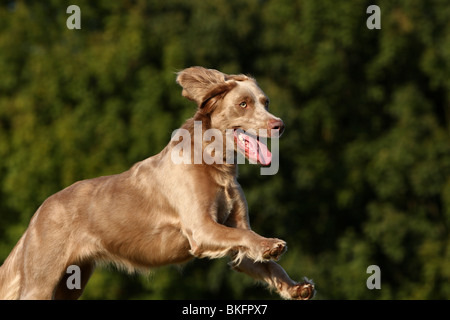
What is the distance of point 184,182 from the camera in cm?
815

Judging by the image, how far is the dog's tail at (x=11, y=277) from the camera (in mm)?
8414

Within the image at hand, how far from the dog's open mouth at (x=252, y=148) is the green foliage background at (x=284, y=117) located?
1791cm

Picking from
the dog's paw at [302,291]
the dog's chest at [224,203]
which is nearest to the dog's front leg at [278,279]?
the dog's paw at [302,291]

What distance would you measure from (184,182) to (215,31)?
2104 centimetres

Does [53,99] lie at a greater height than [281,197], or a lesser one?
greater

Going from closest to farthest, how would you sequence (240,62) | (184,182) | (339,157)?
(184,182), (240,62), (339,157)

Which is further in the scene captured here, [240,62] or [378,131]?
[378,131]

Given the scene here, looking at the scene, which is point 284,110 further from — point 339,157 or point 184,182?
point 184,182

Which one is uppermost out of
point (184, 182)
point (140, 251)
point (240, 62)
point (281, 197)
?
point (240, 62)

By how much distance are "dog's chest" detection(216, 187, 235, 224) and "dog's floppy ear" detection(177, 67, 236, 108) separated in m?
0.86

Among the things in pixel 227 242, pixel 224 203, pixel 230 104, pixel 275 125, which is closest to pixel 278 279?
pixel 227 242

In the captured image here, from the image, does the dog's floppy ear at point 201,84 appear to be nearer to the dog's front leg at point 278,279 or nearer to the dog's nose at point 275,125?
the dog's nose at point 275,125
